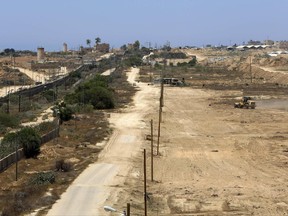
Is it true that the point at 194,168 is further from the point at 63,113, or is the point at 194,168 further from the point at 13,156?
the point at 63,113

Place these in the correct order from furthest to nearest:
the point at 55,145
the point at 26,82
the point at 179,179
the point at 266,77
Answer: the point at 266,77, the point at 26,82, the point at 55,145, the point at 179,179

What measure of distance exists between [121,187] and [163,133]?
21.2 meters

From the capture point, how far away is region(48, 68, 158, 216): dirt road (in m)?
22.5

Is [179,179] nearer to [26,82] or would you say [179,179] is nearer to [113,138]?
[113,138]

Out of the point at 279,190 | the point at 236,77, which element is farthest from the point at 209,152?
the point at 236,77

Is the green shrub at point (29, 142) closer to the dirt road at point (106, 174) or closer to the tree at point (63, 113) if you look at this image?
the dirt road at point (106, 174)

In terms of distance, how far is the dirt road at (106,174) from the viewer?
22.5 metres

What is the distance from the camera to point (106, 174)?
99.2 ft

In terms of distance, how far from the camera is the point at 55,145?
37906mm

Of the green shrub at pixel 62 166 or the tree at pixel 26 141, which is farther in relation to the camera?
the tree at pixel 26 141

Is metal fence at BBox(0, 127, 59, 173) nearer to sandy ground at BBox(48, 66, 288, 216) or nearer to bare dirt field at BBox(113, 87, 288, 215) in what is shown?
sandy ground at BBox(48, 66, 288, 216)

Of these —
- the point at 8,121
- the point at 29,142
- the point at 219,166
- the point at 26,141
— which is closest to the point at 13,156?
the point at 26,141

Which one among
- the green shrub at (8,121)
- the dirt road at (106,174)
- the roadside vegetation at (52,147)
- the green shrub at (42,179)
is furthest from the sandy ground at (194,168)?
the green shrub at (8,121)

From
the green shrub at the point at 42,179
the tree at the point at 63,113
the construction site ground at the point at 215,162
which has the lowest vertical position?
the construction site ground at the point at 215,162
